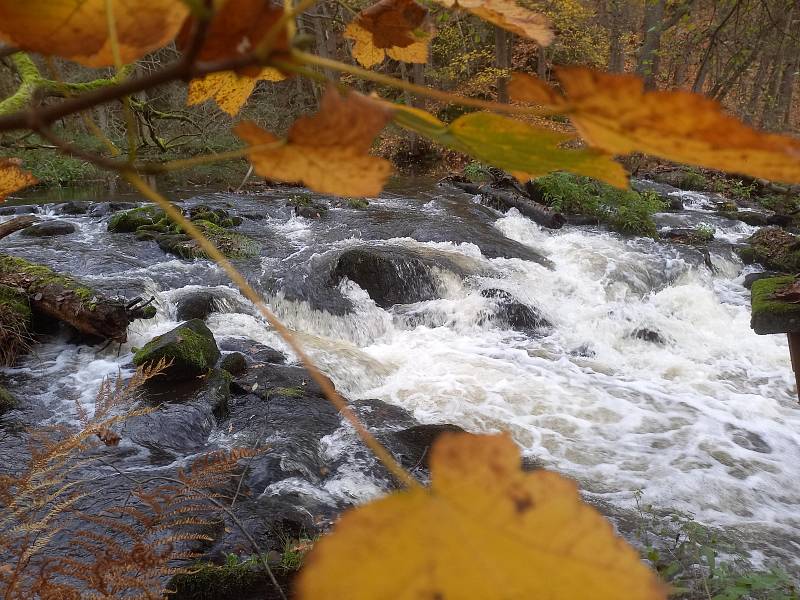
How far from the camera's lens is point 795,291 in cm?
230

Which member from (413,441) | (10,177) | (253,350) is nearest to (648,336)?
(413,441)

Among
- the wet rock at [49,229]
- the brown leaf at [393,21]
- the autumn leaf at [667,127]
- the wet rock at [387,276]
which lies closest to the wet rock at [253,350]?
the wet rock at [387,276]

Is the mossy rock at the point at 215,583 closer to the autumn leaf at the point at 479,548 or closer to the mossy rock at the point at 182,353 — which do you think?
the mossy rock at the point at 182,353

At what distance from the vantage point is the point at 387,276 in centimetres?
769

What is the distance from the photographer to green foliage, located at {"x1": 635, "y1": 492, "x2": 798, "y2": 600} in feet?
8.44

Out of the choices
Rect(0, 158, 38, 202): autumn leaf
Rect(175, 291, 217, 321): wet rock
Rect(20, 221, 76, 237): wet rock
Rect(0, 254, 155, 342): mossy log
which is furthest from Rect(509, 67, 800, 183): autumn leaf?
Rect(20, 221, 76, 237): wet rock

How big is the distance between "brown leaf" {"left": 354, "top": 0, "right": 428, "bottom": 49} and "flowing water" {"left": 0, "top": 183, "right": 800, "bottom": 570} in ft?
11.9

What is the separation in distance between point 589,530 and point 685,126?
0.61 ft

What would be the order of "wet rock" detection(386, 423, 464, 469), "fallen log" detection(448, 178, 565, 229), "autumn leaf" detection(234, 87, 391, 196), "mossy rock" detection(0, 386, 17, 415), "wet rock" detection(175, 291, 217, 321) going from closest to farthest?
1. "autumn leaf" detection(234, 87, 391, 196)
2. "wet rock" detection(386, 423, 464, 469)
3. "mossy rock" detection(0, 386, 17, 415)
4. "wet rock" detection(175, 291, 217, 321)
5. "fallen log" detection(448, 178, 565, 229)

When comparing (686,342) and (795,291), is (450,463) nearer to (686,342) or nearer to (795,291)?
(795,291)

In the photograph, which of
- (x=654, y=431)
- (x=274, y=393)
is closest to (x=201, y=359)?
(x=274, y=393)

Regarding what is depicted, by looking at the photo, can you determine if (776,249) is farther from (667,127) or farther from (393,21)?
(667,127)

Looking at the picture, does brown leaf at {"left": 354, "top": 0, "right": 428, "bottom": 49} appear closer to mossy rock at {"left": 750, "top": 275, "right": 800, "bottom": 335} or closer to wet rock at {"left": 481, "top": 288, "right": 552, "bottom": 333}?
mossy rock at {"left": 750, "top": 275, "right": 800, "bottom": 335}

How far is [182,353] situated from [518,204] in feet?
27.1
